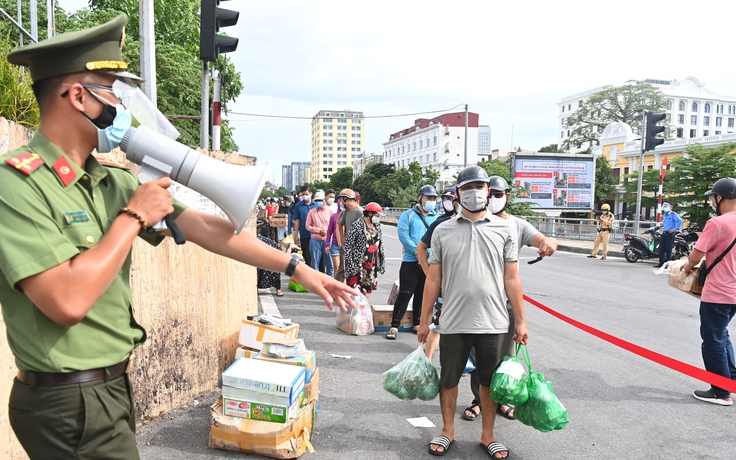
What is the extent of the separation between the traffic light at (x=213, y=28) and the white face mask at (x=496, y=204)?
14.2ft

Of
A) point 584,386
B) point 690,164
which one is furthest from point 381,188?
point 584,386

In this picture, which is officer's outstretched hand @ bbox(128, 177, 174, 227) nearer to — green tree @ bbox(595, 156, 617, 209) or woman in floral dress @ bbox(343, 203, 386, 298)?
woman in floral dress @ bbox(343, 203, 386, 298)

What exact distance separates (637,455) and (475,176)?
7.45 ft

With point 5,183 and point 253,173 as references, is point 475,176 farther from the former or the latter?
point 5,183

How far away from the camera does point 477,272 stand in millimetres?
3639

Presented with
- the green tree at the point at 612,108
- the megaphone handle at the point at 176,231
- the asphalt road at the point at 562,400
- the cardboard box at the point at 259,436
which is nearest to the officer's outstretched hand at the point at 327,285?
the megaphone handle at the point at 176,231

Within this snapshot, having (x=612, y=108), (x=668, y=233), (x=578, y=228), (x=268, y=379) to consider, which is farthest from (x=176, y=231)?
(x=612, y=108)

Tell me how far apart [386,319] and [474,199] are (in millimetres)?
3653

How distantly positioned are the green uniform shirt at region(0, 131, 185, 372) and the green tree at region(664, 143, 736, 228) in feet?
64.6

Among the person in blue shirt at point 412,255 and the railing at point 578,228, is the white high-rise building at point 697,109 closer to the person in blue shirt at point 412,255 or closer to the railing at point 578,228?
the railing at point 578,228

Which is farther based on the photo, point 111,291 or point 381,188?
point 381,188

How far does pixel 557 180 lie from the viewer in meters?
29.8

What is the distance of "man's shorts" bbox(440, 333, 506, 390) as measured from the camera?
143 inches

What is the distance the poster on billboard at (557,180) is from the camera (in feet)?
95.6
